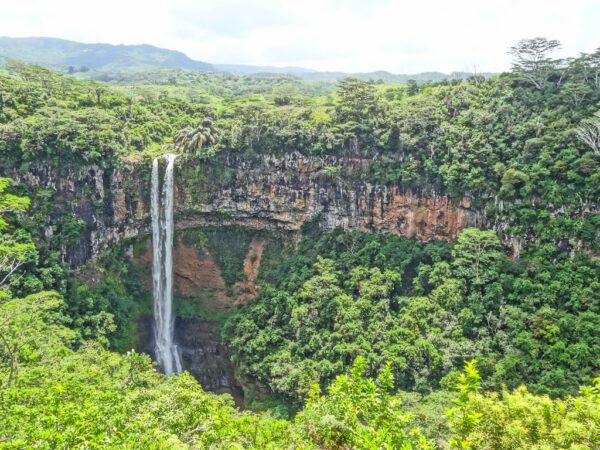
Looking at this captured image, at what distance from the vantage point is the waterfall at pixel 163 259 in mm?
30859

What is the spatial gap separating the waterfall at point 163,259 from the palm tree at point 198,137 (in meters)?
1.64

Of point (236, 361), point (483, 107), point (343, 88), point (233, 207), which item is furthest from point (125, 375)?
point (483, 107)

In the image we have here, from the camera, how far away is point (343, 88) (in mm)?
32688

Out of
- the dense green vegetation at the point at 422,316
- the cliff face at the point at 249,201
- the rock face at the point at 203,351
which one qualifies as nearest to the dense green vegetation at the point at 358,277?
the dense green vegetation at the point at 422,316

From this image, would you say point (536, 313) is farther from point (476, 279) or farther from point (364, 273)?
point (364, 273)

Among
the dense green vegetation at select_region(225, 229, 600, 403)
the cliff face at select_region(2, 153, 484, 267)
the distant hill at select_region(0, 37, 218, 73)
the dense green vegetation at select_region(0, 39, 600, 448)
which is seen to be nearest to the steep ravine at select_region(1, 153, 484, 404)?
the cliff face at select_region(2, 153, 484, 267)

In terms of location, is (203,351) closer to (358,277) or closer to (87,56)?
(358,277)

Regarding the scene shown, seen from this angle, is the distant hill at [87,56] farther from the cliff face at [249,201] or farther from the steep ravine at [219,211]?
the steep ravine at [219,211]

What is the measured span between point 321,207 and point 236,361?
13.4m

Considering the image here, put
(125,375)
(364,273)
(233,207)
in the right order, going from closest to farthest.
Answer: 1. (125,375)
2. (364,273)
3. (233,207)

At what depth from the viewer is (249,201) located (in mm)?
32812

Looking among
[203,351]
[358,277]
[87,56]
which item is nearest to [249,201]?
[358,277]

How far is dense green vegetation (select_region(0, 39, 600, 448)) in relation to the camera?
1183cm

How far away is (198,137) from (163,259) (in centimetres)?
1048
